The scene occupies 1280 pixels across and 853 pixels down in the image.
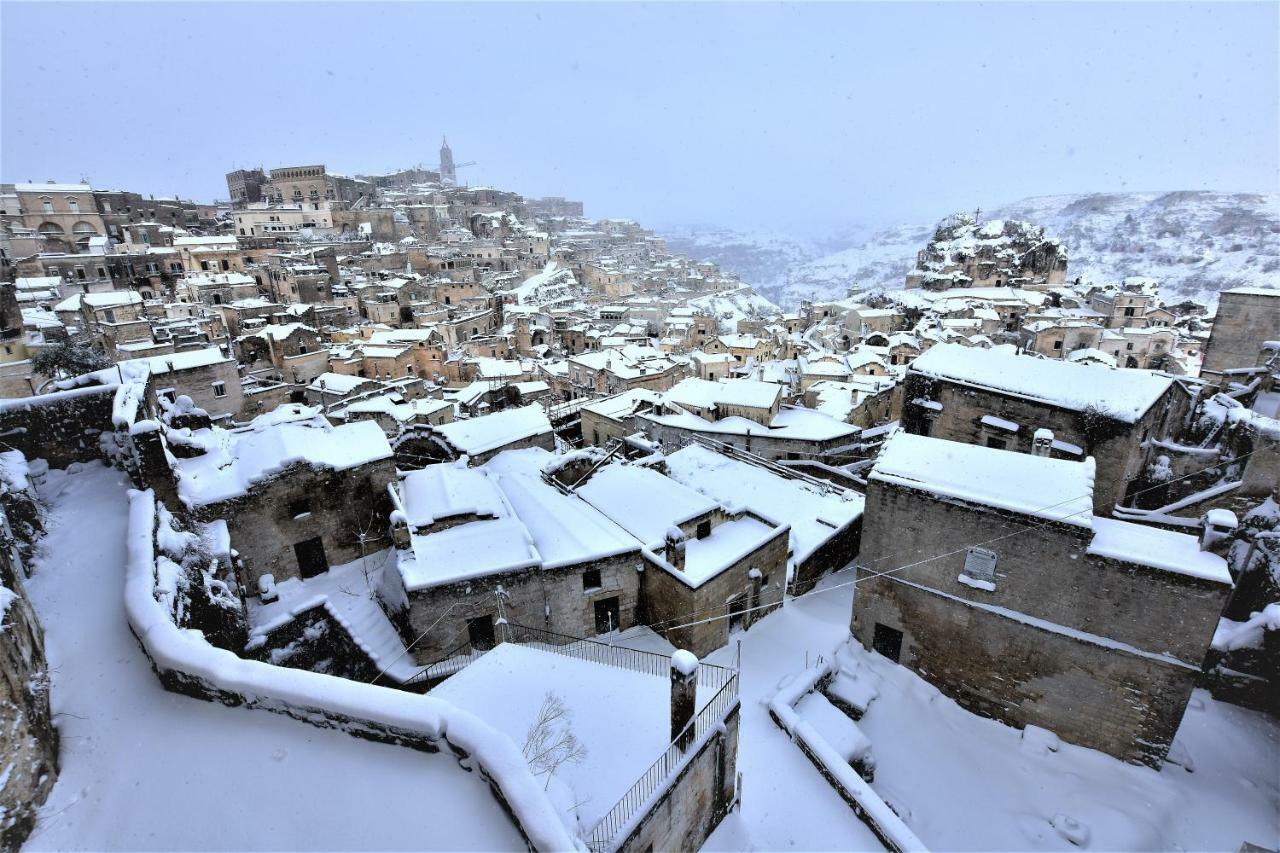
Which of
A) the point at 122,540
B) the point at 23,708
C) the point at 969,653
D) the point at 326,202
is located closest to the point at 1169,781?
the point at 969,653

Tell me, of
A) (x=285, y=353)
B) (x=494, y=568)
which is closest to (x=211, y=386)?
(x=285, y=353)

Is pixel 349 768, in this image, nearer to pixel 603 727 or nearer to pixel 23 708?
pixel 23 708

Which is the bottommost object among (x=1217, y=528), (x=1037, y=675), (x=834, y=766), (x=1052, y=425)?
(x=834, y=766)

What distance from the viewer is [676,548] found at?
49.1 ft

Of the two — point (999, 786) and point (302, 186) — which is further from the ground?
point (302, 186)

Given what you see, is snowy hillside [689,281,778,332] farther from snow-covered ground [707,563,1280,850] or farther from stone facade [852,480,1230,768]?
snow-covered ground [707,563,1280,850]

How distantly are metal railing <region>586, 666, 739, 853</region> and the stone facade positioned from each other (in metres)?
6.24

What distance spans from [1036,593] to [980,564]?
114 centimetres

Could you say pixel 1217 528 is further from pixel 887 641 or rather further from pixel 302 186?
pixel 302 186

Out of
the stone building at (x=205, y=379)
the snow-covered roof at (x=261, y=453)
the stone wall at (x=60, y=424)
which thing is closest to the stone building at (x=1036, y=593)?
the snow-covered roof at (x=261, y=453)

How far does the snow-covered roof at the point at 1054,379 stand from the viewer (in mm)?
17094

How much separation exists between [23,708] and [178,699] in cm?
125

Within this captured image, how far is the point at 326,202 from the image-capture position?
9094 cm

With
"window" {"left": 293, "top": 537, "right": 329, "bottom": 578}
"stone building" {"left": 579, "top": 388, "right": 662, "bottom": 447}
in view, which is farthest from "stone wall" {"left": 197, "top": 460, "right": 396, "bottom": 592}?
"stone building" {"left": 579, "top": 388, "right": 662, "bottom": 447}
